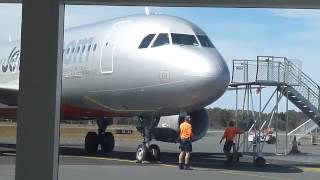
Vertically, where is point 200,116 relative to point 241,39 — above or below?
below

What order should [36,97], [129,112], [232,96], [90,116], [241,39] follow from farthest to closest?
[90,116] < [129,112] < [232,96] < [241,39] < [36,97]

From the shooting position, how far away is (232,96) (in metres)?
7.50

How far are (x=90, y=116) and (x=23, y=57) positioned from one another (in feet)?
15.4

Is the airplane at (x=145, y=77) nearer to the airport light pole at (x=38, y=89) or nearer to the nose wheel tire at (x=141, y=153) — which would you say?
the nose wheel tire at (x=141, y=153)

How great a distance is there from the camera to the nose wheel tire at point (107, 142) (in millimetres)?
8578

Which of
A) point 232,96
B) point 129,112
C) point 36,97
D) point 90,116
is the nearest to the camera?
point 36,97

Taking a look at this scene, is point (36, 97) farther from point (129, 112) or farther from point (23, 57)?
point (129, 112)

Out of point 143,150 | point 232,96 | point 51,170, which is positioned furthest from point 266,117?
point 51,170

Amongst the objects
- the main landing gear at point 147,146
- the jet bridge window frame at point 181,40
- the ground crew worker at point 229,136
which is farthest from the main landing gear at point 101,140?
the ground crew worker at point 229,136

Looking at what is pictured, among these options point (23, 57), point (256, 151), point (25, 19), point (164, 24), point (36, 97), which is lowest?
point (256, 151)

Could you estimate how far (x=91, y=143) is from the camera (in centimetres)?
902

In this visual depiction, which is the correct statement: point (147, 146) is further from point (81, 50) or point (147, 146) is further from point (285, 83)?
point (285, 83)

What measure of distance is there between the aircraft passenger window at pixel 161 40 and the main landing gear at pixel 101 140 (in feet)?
4.23

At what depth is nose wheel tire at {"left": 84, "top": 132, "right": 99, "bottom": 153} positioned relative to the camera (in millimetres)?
8797
